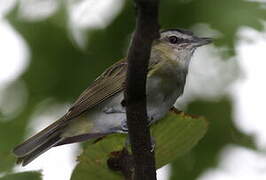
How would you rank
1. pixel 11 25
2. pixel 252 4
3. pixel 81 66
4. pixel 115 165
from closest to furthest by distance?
pixel 115 165 → pixel 252 4 → pixel 11 25 → pixel 81 66

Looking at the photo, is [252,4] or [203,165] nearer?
[252,4]

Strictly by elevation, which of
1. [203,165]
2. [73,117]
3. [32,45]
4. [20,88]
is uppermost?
[32,45]

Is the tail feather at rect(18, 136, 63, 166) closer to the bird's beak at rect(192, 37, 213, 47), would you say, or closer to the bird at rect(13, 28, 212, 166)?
the bird at rect(13, 28, 212, 166)

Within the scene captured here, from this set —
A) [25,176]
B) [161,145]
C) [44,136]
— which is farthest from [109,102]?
[25,176]

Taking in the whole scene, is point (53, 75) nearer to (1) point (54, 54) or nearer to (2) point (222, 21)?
(1) point (54, 54)

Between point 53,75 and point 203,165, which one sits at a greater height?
point 53,75

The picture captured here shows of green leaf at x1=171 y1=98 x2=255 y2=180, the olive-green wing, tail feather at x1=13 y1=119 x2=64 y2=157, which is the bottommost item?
green leaf at x1=171 y1=98 x2=255 y2=180

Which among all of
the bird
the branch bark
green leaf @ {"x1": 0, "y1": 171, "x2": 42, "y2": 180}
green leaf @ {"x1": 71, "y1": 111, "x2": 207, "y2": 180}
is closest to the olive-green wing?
the bird

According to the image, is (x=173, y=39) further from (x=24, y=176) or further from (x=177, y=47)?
(x=24, y=176)

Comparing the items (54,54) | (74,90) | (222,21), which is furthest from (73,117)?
(222,21)
